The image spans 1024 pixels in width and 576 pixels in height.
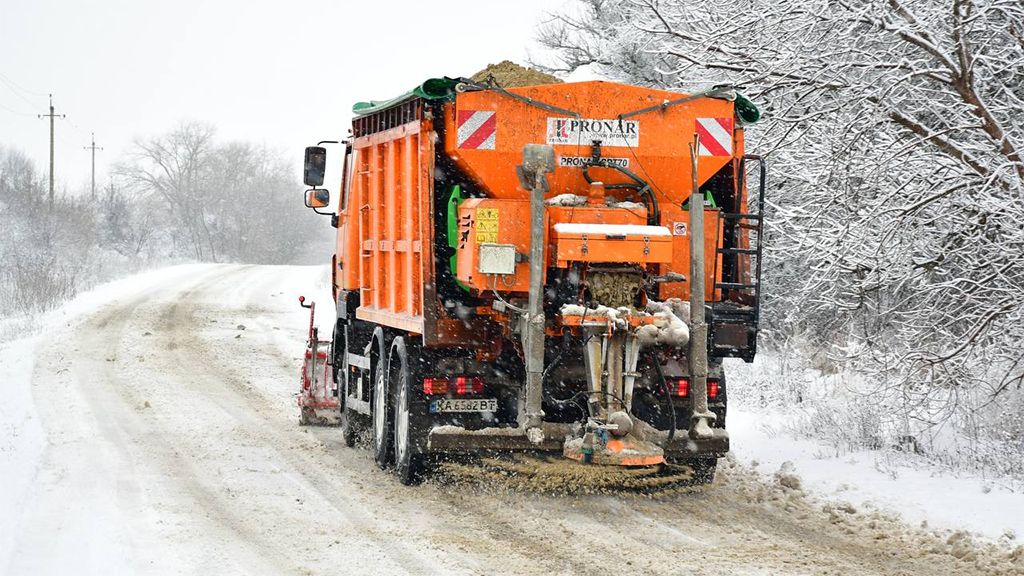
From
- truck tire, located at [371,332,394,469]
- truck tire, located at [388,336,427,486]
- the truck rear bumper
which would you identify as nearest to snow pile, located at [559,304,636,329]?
the truck rear bumper

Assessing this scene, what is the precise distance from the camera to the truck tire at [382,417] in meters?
9.27

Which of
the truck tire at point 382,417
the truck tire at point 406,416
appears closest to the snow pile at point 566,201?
the truck tire at point 406,416

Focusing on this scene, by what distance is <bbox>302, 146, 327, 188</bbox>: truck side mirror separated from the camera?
11.5 metres

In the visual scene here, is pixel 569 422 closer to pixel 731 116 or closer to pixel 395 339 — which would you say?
pixel 395 339

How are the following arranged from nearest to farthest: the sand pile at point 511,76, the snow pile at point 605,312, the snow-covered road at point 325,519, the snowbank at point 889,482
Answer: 1. the snow-covered road at point 325,519
2. the snowbank at point 889,482
3. the snow pile at point 605,312
4. the sand pile at point 511,76

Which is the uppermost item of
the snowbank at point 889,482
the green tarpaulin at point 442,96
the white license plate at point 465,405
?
the green tarpaulin at point 442,96

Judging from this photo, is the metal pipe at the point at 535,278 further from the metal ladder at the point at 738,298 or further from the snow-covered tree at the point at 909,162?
the snow-covered tree at the point at 909,162

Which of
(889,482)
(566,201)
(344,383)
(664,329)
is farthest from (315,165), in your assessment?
(889,482)

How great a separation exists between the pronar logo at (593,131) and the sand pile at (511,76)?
27.1 inches

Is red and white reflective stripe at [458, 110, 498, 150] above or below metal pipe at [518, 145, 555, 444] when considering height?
above

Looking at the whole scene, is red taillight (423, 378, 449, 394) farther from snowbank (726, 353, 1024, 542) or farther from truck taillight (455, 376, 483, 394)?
snowbank (726, 353, 1024, 542)

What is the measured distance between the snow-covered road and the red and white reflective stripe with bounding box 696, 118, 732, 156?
2.40 meters

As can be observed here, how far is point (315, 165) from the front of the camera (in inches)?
453

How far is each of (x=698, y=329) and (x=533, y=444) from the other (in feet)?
4.19
